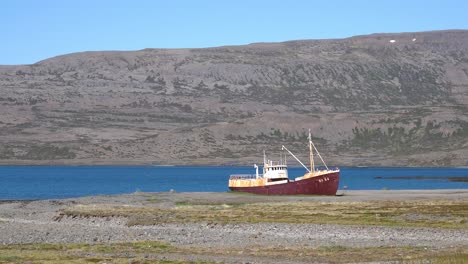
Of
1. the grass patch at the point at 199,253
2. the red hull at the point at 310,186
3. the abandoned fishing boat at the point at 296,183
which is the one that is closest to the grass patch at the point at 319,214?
the grass patch at the point at 199,253

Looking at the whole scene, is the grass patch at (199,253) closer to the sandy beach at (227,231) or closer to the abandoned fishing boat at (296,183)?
the sandy beach at (227,231)

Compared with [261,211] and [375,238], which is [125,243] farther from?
[261,211]

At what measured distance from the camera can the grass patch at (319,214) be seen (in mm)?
64500

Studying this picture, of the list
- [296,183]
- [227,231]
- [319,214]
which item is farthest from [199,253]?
[296,183]

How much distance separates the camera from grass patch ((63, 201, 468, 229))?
64.5m

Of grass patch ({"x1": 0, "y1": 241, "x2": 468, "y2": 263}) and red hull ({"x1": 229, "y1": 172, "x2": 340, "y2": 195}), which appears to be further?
red hull ({"x1": 229, "y1": 172, "x2": 340, "y2": 195})

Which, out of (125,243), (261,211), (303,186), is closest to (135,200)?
(303,186)

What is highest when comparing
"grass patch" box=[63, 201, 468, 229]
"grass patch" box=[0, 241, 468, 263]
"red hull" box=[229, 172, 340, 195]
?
"grass patch" box=[0, 241, 468, 263]

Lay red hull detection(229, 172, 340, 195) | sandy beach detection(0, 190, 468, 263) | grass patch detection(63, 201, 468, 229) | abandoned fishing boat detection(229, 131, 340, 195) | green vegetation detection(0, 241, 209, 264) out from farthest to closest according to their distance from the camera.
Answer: abandoned fishing boat detection(229, 131, 340, 195) < red hull detection(229, 172, 340, 195) < grass patch detection(63, 201, 468, 229) < sandy beach detection(0, 190, 468, 263) < green vegetation detection(0, 241, 209, 264)

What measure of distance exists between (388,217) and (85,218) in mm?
22940

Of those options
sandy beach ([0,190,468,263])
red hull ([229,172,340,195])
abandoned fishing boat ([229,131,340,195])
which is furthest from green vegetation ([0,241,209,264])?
abandoned fishing boat ([229,131,340,195])

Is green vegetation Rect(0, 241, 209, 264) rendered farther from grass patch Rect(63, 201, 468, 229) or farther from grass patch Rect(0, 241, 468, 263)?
grass patch Rect(63, 201, 468, 229)

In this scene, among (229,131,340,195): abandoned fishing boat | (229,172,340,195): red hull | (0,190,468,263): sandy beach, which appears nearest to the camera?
(0,190,468,263): sandy beach

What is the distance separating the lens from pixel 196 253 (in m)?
45.5
